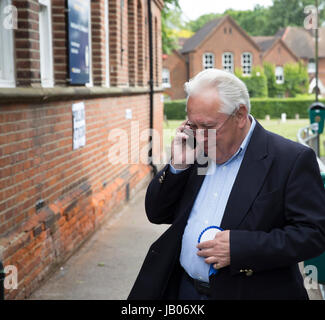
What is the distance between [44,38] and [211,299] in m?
5.41

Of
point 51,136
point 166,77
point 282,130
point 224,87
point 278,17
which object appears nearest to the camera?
point 224,87

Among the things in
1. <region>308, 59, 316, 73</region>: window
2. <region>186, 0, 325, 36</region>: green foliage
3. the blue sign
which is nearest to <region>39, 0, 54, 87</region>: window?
the blue sign

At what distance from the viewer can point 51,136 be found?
679 centimetres

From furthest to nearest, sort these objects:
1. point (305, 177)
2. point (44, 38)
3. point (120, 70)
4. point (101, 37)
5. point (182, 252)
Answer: point (120, 70) < point (101, 37) < point (44, 38) < point (182, 252) < point (305, 177)

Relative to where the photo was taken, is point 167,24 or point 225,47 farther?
point 225,47

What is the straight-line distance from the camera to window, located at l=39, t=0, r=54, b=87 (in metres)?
7.16

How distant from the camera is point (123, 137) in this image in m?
11.7

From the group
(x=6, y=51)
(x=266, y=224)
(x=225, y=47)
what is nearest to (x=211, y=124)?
(x=266, y=224)

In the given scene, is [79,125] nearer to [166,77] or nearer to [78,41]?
[78,41]

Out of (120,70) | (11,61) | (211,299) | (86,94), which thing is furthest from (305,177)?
(120,70)

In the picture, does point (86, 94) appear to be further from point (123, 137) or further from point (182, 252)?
point (182, 252)

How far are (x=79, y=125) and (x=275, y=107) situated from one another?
4662 cm

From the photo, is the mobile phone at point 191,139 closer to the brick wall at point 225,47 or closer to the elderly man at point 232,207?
the elderly man at point 232,207

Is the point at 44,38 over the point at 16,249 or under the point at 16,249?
over
